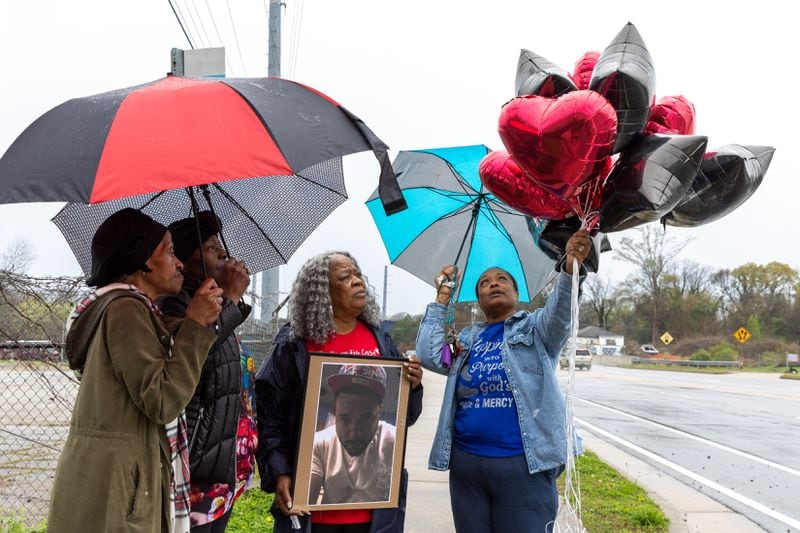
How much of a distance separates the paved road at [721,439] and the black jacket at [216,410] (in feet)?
16.8

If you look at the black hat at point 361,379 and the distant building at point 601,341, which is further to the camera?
the distant building at point 601,341

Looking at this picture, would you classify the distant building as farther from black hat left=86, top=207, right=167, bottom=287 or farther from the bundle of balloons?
black hat left=86, top=207, right=167, bottom=287

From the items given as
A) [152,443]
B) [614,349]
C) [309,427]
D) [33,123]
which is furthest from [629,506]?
[614,349]

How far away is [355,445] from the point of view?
2721 millimetres

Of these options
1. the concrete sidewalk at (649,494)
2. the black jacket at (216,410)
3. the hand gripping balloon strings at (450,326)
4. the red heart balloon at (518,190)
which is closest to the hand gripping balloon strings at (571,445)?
the red heart balloon at (518,190)

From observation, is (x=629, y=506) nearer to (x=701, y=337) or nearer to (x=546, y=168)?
(x=546, y=168)

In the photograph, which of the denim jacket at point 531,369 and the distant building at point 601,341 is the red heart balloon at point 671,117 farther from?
the distant building at point 601,341

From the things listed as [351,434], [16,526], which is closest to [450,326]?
[351,434]

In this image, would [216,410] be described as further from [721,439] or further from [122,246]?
[721,439]

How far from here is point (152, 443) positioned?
2.14 m

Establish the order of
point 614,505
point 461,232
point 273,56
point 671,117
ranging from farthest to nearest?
point 273,56
point 614,505
point 461,232
point 671,117

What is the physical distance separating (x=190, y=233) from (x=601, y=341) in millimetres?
85171

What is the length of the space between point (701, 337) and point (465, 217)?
68751 mm

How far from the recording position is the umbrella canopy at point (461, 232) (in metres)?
3.80
